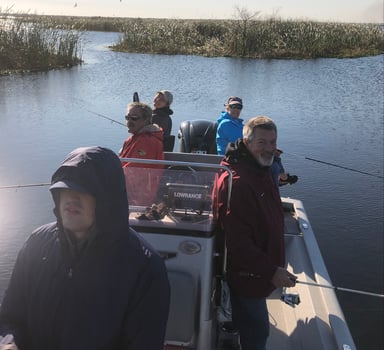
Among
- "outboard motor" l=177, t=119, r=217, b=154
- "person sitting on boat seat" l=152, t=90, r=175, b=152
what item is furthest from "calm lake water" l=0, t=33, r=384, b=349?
"person sitting on boat seat" l=152, t=90, r=175, b=152

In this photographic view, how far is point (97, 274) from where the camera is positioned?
143cm

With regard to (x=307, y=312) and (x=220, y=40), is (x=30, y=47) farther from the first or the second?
(x=307, y=312)

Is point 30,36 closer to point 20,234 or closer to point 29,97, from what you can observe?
point 29,97

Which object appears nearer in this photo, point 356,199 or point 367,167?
point 356,199

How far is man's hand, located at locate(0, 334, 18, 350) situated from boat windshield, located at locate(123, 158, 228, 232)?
3.55 feet

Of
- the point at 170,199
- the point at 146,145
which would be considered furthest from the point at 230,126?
the point at 170,199

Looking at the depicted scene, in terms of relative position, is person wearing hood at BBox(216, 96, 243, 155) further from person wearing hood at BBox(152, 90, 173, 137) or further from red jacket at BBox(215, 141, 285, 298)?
red jacket at BBox(215, 141, 285, 298)

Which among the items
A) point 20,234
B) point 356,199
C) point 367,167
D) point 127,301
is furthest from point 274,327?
point 367,167

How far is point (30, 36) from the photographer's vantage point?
1823 cm

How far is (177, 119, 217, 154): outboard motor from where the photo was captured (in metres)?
5.82

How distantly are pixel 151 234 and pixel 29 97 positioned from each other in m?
12.1

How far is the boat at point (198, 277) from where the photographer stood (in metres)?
2.38

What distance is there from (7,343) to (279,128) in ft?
31.6

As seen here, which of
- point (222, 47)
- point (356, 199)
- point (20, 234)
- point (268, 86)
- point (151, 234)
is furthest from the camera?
→ point (222, 47)
